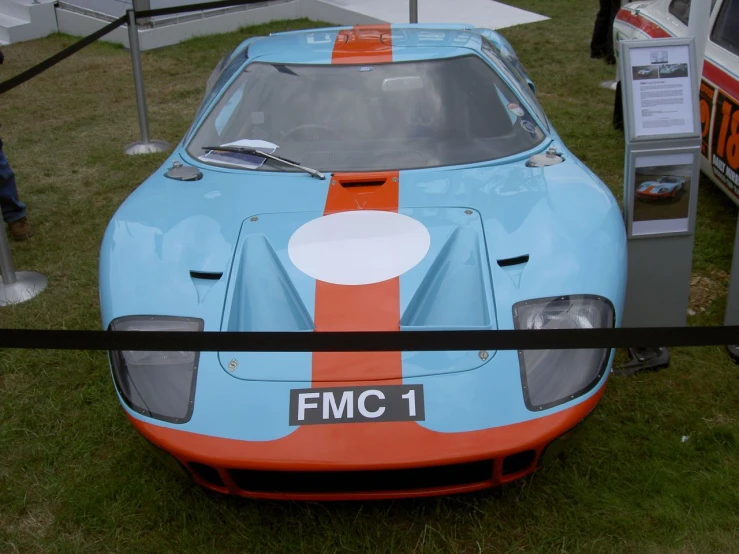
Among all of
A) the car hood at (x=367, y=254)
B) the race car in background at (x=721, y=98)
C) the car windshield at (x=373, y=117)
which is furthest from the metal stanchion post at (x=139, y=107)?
the race car in background at (x=721, y=98)

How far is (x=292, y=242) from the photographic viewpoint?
92.4 inches

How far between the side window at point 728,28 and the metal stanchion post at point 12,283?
12.2ft

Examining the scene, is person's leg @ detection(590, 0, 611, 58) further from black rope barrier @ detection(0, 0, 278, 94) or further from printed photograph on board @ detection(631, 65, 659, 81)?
printed photograph on board @ detection(631, 65, 659, 81)

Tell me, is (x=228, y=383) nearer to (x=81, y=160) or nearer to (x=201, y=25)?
(x=81, y=160)

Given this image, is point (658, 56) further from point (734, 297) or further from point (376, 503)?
point (376, 503)

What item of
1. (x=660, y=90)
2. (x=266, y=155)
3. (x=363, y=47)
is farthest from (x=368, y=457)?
(x=363, y=47)

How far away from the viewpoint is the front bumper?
179cm

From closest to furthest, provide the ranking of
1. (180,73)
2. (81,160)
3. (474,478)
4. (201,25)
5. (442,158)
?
(474,478), (442,158), (81,160), (180,73), (201,25)

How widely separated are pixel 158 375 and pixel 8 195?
253 cm

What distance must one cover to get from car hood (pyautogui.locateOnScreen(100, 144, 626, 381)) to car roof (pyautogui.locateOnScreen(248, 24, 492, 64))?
0.70 m

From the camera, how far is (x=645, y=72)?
2479 millimetres

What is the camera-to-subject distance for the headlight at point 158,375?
1947mm

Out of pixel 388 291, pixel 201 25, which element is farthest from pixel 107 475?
pixel 201 25

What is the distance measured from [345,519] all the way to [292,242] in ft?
2.83
